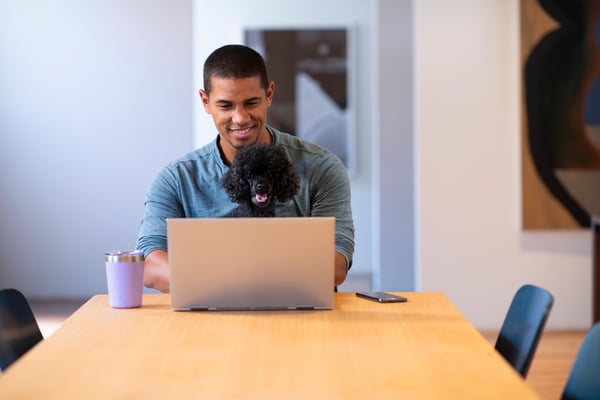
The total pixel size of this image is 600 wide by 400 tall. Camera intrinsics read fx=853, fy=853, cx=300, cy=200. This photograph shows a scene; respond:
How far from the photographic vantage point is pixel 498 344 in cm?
207

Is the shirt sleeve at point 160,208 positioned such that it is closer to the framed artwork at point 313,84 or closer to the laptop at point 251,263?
the laptop at point 251,263

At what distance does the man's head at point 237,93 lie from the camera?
2564 millimetres

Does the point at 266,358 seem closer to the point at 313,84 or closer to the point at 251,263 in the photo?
the point at 251,263

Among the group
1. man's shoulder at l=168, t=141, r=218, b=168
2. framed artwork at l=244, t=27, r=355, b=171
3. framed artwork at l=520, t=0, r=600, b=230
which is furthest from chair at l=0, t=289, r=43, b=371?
framed artwork at l=244, t=27, r=355, b=171

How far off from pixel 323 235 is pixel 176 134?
137 inches

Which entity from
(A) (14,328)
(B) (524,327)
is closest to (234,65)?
(A) (14,328)

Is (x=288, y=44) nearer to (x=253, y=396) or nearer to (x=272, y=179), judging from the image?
(x=272, y=179)

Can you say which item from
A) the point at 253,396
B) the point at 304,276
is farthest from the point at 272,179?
the point at 253,396

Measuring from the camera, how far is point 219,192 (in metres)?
2.61

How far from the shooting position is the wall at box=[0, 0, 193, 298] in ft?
17.2

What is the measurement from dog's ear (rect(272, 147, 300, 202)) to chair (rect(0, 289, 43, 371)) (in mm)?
719

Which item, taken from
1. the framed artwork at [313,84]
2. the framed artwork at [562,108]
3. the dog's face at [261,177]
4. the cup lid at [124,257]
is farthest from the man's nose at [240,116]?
the framed artwork at [313,84]

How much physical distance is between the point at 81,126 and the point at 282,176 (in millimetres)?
3692

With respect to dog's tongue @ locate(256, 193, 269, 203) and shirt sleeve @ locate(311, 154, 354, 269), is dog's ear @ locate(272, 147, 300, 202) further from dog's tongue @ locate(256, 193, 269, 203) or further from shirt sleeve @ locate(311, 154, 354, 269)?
shirt sleeve @ locate(311, 154, 354, 269)
